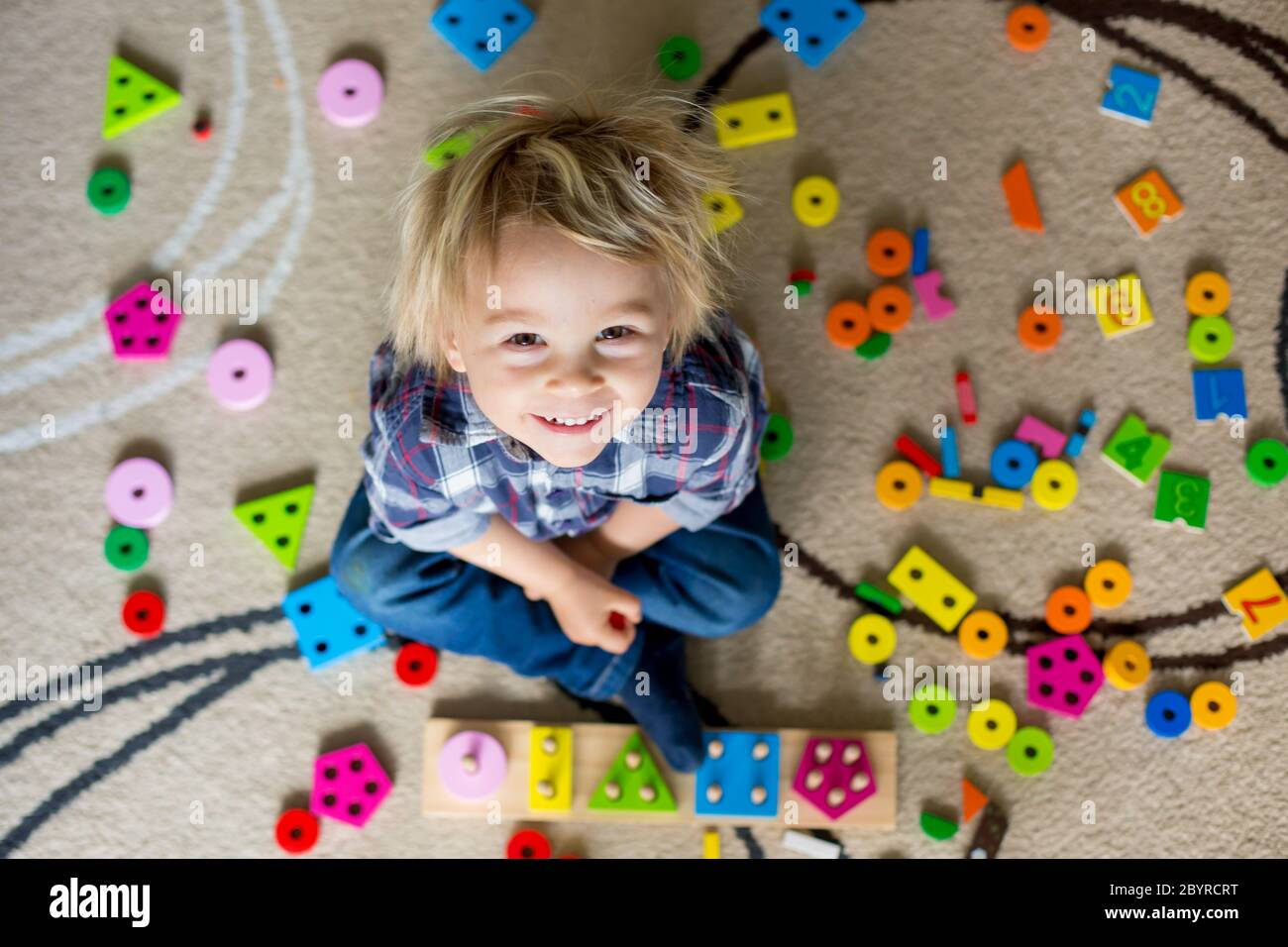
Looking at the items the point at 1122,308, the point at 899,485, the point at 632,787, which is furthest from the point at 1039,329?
the point at 632,787

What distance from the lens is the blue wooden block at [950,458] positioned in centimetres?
100

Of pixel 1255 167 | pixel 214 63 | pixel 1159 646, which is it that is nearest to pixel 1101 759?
pixel 1159 646

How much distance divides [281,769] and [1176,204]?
0.92 meters

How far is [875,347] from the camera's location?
1008 millimetres

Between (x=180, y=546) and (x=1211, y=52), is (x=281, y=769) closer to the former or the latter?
(x=180, y=546)

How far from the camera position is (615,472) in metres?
0.79

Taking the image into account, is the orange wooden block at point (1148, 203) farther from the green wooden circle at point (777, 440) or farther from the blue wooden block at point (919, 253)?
the green wooden circle at point (777, 440)

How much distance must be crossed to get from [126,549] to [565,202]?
578mm

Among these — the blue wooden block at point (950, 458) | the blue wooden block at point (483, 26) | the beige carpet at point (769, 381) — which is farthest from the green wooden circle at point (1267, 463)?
the blue wooden block at point (483, 26)

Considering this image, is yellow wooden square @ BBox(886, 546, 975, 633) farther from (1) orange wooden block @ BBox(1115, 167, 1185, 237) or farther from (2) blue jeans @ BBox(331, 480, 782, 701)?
(1) orange wooden block @ BBox(1115, 167, 1185, 237)

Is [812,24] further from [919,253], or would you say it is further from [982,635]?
[982,635]

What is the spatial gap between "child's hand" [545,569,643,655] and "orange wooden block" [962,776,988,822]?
0.31 metres

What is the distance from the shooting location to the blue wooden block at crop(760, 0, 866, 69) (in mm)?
1066

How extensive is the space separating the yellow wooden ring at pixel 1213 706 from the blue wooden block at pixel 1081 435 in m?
0.22
